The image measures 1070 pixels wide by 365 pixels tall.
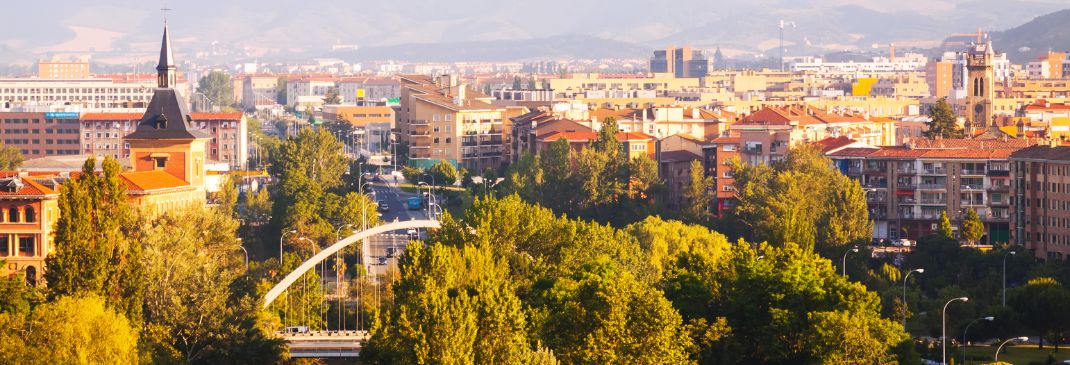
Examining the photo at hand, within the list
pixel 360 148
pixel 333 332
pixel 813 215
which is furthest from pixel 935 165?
pixel 360 148

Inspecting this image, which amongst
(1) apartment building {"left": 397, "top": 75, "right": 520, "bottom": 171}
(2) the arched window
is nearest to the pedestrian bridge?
(2) the arched window

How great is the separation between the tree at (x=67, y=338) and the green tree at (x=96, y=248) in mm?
3850

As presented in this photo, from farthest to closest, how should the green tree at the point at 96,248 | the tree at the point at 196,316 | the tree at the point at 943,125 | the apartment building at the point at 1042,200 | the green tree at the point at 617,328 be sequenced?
the tree at the point at 943,125 < the apartment building at the point at 1042,200 < the green tree at the point at 96,248 < the tree at the point at 196,316 < the green tree at the point at 617,328

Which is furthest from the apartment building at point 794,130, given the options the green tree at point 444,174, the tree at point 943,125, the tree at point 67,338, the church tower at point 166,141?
the tree at point 67,338

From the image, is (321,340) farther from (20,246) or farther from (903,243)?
(903,243)

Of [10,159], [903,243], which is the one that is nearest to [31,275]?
[903,243]

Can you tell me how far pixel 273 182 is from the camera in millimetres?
119062

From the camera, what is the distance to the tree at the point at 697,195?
302 feet

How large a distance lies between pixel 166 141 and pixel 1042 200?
100ft

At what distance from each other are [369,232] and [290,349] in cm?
830

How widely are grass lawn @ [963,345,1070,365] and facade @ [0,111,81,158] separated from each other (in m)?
96.9

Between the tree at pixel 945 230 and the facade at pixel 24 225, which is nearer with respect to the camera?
the facade at pixel 24 225

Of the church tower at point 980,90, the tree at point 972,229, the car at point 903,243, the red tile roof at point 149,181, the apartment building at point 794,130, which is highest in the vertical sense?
the church tower at point 980,90

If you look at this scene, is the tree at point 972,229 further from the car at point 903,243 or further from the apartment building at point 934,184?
the apartment building at point 934,184
